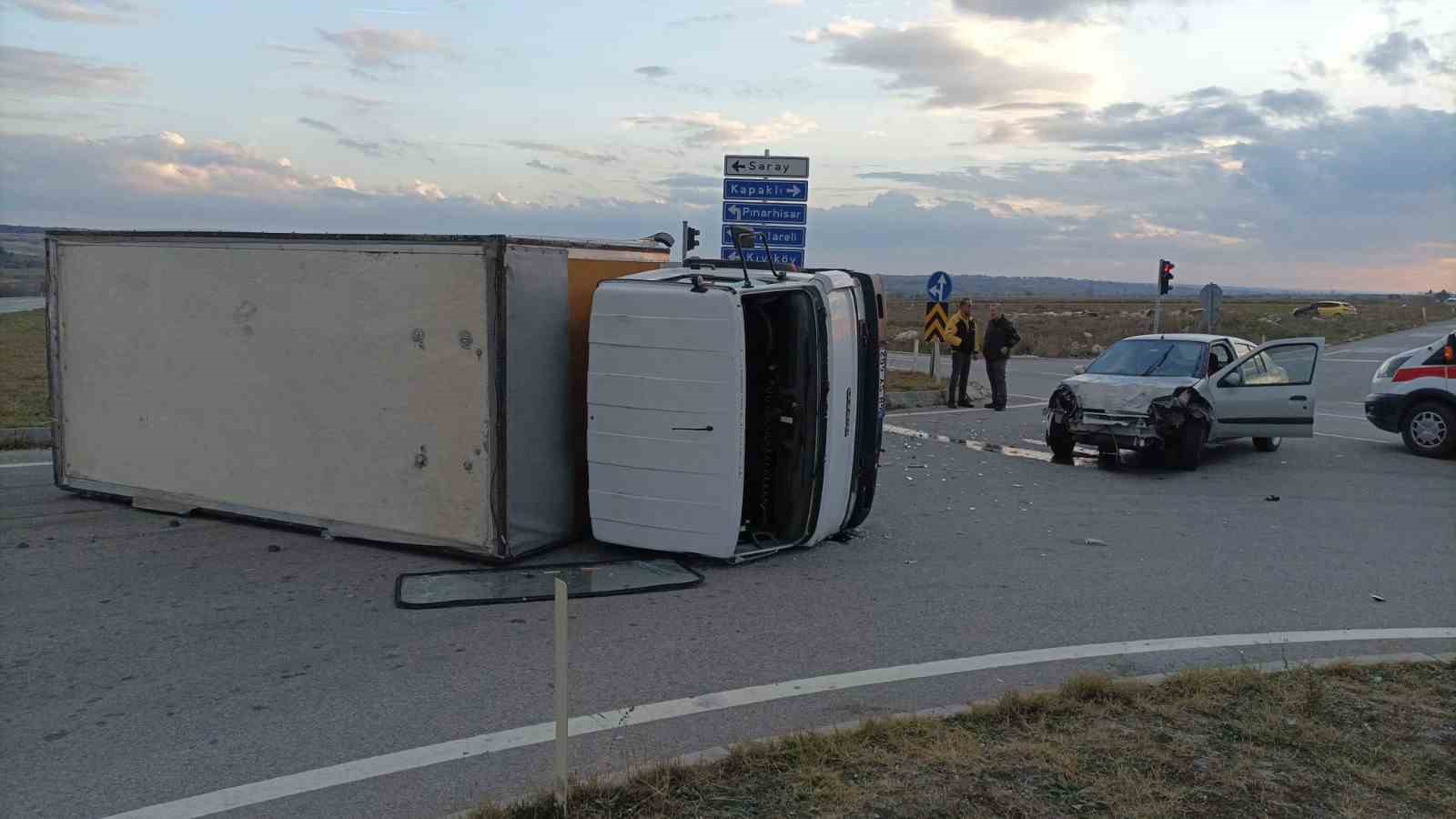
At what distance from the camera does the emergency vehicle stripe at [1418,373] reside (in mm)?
15172

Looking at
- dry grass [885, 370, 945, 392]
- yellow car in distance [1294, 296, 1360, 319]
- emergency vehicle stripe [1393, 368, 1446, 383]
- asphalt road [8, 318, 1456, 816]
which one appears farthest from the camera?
yellow car in distance [1294, 296, 1360, 319]

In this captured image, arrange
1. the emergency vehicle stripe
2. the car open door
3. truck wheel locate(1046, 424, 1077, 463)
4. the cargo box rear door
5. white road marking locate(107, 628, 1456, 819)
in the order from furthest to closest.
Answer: the emergency vehicle stripe, the car open door, truck wheel locate(1046, 424, 1077, 463), the cargo box rear door, white road marking locate(107, 628, 1456, 819)

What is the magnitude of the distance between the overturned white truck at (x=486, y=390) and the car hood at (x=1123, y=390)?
5293mm

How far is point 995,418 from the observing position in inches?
752

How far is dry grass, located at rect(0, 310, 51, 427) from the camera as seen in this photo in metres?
14.5

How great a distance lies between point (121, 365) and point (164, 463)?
100 cm

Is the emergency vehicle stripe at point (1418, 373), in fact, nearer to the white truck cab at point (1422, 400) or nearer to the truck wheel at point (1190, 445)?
the white truck cab at point (1422, 400)

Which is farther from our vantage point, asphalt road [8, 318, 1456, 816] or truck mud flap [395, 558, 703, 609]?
truck mud flap [395, 558, 703, 609]

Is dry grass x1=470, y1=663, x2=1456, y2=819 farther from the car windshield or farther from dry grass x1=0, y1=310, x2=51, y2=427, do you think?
the car windshield

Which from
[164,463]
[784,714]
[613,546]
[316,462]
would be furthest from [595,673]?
[164,463]

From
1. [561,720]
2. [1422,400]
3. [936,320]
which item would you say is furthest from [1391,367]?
[561,720]

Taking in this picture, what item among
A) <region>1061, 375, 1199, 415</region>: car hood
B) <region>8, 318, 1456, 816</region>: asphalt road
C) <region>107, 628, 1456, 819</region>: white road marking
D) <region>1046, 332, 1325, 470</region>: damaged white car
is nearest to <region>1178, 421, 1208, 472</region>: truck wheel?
<region>1046, 332, 1325, 470</region>: damaged white car

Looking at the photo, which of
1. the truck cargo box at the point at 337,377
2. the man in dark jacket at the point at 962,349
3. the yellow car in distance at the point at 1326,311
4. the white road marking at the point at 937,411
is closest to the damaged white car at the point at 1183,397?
the man in dark jacket at the point at 962,349

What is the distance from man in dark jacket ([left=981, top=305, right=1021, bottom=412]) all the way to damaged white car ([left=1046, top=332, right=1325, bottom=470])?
4.31 m
